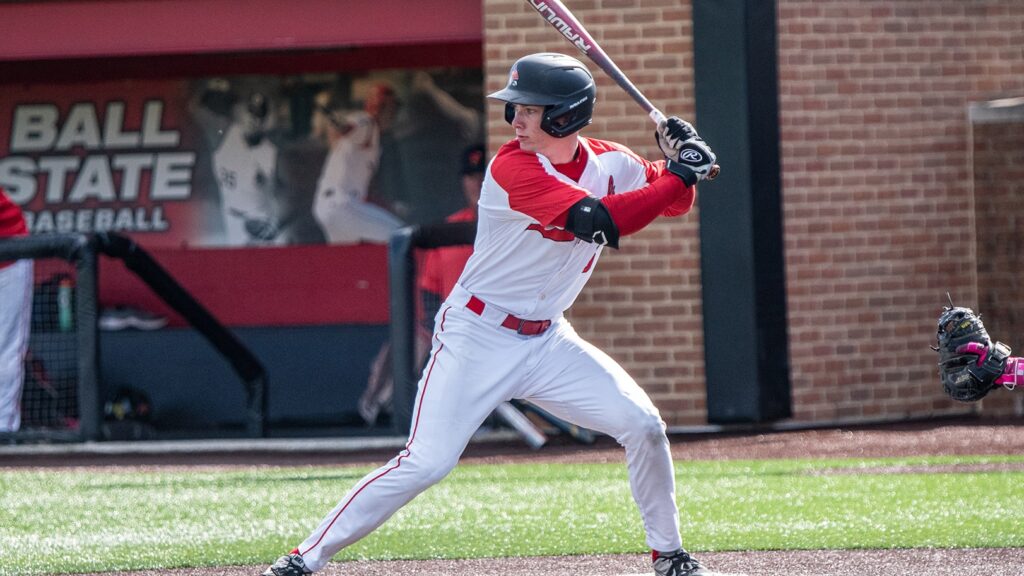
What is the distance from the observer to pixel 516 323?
5113 millimetres

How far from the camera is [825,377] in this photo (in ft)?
34.2

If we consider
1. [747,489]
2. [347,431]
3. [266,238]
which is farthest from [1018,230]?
[266,238]

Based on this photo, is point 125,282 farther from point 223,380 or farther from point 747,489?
point 747,489

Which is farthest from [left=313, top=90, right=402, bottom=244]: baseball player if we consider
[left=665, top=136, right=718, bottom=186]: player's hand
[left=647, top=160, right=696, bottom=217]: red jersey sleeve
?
[left=665, top=136, right=718, bottom=186]: player's hand

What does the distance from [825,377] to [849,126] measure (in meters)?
1.76

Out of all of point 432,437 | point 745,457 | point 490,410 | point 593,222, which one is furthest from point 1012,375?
point 745,457

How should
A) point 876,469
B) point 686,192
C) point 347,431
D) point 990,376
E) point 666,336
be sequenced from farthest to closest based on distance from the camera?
point 347,431
point 666,336
point 876,469
point 686,192
point 990,376

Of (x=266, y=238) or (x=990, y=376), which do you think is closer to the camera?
(x=990, y=376)

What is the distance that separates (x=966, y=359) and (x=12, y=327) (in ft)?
23.5

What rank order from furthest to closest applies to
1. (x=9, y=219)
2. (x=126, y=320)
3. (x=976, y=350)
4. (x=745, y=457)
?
(x=126, y=320) < (x=9, y=219) < (x=745, y=457) < (x=976, y=350)

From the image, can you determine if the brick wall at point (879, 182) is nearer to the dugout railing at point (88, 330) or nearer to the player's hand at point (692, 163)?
the dugout railing at point (88, 330)

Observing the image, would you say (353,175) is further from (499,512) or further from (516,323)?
(516,323)

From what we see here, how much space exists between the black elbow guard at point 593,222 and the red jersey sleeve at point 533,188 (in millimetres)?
37

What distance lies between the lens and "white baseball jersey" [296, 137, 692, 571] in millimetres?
4887
